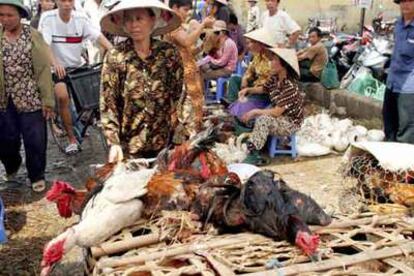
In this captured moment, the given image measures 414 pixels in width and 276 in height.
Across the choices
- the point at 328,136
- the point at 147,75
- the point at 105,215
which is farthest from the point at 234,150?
the point at 105,215

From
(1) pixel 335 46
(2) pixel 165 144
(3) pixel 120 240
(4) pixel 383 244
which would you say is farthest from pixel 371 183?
(1) pixel 335 46

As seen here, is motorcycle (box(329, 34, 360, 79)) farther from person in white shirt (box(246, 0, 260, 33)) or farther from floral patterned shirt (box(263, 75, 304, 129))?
floral patterned shirt (box(263, 75, 304, 129))

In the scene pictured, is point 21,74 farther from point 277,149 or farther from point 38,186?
point 277,149

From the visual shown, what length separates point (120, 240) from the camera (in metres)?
2.24

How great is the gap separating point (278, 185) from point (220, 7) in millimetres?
7232

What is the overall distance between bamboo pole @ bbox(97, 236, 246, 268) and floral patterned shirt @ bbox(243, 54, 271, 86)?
4430 mm

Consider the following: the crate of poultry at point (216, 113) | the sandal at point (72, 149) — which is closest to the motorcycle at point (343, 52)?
the crate of poultry at point (216, 113)

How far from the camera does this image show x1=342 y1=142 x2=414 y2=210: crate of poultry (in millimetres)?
3123

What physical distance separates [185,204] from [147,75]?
1032mm

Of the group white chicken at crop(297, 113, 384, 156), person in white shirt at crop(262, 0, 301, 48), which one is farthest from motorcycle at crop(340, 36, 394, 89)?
white chicken at crop(297, 113, 384, 156)

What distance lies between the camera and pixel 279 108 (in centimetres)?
576

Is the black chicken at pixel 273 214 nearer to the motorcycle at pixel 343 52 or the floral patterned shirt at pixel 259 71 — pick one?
the floral patterned shirt at pixel 259 71

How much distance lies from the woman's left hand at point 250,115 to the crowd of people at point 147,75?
13mm

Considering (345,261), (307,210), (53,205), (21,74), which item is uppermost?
(21,74)
